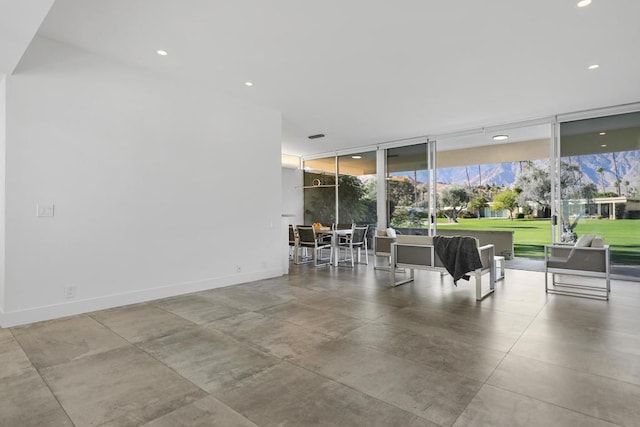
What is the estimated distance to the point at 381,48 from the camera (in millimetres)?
3748

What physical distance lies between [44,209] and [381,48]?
158 inches

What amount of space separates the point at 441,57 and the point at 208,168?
3.46 m

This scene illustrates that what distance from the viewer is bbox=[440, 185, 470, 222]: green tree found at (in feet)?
42.4

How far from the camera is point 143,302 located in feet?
14.1

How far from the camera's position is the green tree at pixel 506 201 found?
12438 millimetres

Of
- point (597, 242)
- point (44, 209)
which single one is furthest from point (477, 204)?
point (44, 209)

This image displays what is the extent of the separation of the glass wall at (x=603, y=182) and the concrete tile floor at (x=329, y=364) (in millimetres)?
1955

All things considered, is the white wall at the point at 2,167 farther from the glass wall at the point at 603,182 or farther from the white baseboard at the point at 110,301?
the glass wall at the point at 603,182

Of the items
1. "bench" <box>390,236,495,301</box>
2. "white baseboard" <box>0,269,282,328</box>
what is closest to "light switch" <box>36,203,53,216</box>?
"white baseboard" <box>0,269,282,328</box>

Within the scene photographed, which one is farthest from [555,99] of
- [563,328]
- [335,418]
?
[335,418]

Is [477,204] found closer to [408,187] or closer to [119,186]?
[408,187]

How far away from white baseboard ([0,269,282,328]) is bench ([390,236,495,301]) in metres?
2.40

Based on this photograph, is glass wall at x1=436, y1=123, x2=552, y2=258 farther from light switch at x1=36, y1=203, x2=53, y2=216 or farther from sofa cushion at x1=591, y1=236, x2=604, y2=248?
light switch at x1=36, y1=203, x2=53, y2=216

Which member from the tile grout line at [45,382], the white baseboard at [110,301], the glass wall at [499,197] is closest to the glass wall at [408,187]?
the glass wall at [499,197]
